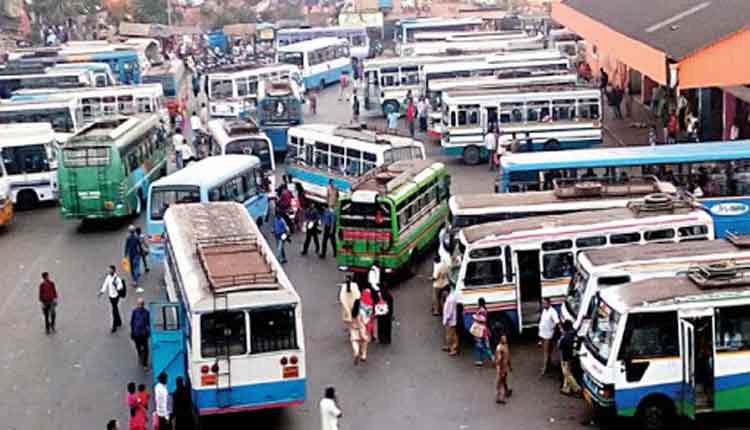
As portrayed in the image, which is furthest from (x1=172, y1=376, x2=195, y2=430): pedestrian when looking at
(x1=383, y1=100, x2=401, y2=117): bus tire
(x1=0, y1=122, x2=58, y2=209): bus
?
(x1=383, y1=100, x2=401, y2=117): bus tire

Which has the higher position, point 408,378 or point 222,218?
point 222,218

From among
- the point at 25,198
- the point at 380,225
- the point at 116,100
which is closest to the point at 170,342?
the point at 380,225

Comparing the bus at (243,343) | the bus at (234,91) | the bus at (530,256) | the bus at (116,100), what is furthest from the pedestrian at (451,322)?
the bus at (234,91)

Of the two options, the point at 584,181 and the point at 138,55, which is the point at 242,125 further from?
the point at 138,55

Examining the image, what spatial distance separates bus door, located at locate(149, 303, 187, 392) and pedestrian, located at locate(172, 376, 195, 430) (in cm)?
77

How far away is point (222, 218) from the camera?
21.9 m

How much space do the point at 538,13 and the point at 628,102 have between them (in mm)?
40253

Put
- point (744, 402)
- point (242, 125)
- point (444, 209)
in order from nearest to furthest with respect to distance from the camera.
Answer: point (744, 402)
point (444, 209)
point (242, 125)

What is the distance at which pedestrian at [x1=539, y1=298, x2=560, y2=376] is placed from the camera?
19078mm

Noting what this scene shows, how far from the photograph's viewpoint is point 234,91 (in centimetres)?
4669

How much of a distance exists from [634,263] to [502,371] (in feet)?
7.83

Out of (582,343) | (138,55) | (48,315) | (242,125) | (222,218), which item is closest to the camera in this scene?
(582,343)

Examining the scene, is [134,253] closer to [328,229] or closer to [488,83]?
[328,229]

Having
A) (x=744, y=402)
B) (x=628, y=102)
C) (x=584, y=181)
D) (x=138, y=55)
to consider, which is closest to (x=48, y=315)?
(x=584, y=181)
